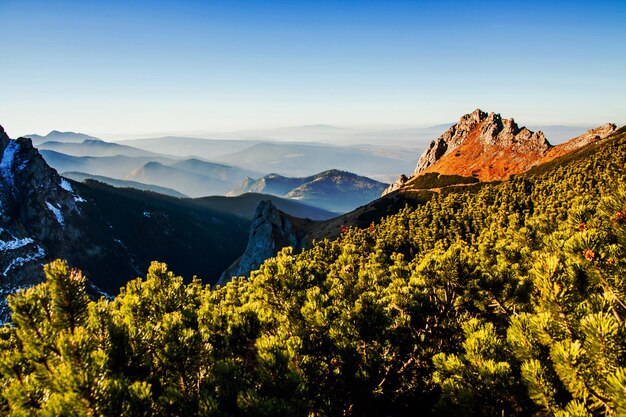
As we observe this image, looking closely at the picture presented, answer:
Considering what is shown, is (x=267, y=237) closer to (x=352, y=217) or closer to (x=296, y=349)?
(x=352, y=217)

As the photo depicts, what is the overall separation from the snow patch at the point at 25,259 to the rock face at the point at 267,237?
107m

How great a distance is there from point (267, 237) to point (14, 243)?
141240 millimetres

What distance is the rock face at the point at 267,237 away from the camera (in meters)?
151

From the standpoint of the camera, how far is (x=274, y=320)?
12.7m

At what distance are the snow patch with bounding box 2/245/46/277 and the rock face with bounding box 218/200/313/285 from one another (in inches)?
4224

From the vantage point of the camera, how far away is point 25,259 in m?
178

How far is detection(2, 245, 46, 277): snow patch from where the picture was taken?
16932cm

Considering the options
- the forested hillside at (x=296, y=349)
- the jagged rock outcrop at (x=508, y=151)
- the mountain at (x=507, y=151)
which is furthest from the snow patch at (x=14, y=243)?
the mountain at (x=507, y=151)

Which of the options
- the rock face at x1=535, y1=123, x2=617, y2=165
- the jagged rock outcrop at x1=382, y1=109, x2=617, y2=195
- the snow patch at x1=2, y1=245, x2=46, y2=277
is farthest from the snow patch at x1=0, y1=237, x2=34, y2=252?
the rock face at x1=535, y1=123, x2=617, y2=165

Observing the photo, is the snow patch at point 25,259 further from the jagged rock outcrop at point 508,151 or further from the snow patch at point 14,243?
the jagged rock outcrop at point 508,151

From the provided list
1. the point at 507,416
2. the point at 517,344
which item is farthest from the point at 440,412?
the point at 517,344

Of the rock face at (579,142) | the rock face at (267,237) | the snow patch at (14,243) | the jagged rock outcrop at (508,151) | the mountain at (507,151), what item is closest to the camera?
the rock face at (267,237)

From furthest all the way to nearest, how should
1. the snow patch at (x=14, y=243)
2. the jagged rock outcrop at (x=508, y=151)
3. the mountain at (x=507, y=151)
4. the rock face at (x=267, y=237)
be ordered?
1. the snow patch at (x=14, y=243)
2. the mountain at (x=507, y=151)
3. the jagged rock outcrop at (x=508, y=151)
4. the rock face at (x=267, y=237)

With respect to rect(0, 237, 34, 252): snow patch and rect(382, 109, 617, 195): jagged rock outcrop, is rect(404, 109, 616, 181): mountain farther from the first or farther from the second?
rect(0, 237, 34, 252): snow patch
